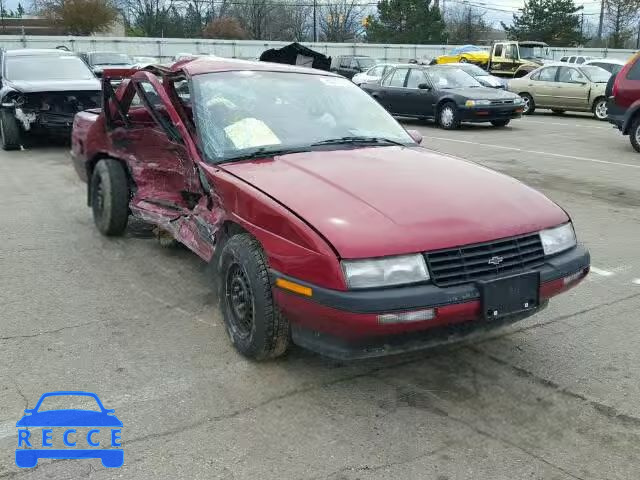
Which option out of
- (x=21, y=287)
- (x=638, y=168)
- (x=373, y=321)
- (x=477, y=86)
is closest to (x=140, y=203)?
(x=21, y=287)

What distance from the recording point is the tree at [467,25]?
232 feet

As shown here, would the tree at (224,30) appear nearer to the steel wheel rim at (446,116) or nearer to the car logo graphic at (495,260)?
the steel wheel rim at (446,116)

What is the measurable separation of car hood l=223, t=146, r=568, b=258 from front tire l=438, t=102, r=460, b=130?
459 inches

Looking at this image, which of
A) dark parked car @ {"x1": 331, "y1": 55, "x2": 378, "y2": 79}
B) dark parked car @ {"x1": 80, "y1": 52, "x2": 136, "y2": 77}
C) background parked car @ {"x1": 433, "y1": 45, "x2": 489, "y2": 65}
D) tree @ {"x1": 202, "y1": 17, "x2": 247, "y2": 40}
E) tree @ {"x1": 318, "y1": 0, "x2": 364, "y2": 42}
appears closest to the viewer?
dark parked car @ {"x1": 80, "y1": 52, "x2": 136, "y2": 77}

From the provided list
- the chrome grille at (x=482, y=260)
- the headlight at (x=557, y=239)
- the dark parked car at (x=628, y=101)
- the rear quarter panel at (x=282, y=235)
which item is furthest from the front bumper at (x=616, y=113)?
the rear quarter panel at (x=282, y=235)

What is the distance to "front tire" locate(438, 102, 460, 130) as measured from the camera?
49.7 feet

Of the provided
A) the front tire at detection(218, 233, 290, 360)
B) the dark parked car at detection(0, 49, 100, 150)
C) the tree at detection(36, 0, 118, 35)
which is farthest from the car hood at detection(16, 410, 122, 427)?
the tree at detection(36, 0, 118, 35)

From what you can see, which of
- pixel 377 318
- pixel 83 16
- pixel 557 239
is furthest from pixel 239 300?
pixel 83 16

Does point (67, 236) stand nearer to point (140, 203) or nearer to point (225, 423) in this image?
point (140, 203)

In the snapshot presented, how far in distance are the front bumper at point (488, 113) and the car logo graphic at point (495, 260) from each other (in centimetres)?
1252

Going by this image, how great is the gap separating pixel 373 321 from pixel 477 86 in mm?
14089

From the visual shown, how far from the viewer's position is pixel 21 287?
481cm

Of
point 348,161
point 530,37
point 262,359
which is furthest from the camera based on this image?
point 530,37

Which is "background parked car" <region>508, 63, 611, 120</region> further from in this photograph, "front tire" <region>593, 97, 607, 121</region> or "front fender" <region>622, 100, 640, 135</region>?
"front fender" <region>622, 100, 640, 135</region>
